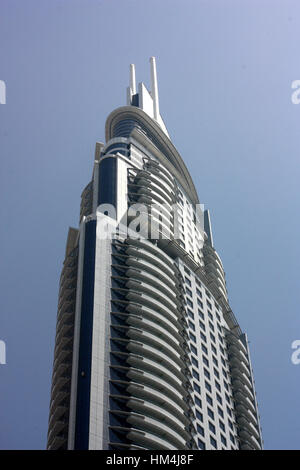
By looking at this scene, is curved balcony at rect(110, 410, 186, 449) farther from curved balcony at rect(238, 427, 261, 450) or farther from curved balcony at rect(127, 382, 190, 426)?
curved balcony at rect(238, 427, 261, 450)

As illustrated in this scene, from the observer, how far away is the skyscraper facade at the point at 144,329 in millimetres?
69250

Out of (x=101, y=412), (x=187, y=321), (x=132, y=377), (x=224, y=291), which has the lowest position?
(x=101, y=412)

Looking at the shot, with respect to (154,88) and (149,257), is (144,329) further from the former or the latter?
(154,88)

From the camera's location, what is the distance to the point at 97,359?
71.1 metres

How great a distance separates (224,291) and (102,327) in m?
40.4

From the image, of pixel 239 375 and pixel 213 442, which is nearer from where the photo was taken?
pixel 213 442

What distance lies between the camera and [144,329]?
255ft

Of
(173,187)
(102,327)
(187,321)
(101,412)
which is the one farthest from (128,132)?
(101,412)

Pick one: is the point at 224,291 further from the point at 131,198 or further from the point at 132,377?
the point at 132,377

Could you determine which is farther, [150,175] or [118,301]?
[150,175]

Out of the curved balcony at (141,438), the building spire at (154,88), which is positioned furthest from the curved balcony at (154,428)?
the building spire at (154,88)

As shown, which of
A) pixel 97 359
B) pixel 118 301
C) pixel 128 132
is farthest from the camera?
pixel 128 132

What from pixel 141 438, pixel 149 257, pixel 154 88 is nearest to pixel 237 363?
pixel 149 257

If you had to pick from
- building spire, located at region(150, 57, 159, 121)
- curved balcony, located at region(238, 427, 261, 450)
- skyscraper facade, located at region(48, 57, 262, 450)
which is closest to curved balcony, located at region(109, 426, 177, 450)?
skyscraper facade, located at region(48, 57, 262, 450)
